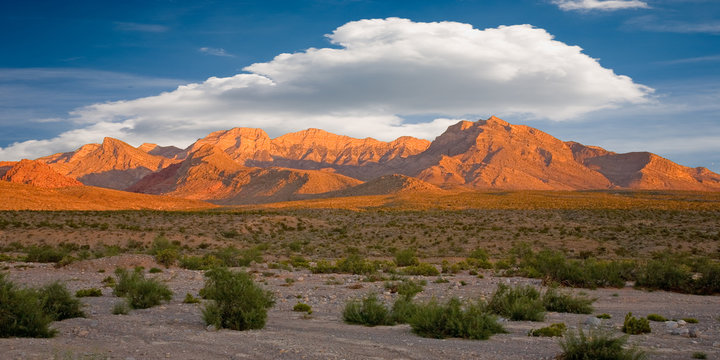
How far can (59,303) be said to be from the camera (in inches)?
468

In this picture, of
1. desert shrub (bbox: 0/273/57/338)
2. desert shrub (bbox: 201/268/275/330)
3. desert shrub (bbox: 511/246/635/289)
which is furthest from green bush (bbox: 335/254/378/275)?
desert shrub (bbox: 0/273/57/338)

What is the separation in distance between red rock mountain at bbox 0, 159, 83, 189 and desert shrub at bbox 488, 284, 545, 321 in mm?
177984

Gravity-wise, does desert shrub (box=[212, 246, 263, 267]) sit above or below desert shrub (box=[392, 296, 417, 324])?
below

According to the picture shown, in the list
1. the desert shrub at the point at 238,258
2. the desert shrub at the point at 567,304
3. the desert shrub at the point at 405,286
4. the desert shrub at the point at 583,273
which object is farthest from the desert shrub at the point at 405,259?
the desert shrub at the point at 567,304

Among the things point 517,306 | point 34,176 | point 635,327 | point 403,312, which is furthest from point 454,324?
point 34,176

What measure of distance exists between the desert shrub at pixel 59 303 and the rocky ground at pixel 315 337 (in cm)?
36

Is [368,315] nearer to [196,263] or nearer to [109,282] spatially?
[109,282]

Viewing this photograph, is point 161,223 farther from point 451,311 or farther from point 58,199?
point 58,199

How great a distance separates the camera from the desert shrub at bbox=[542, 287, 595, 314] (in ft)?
46.0

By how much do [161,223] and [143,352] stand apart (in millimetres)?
47712

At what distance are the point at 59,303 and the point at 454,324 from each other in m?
8.63

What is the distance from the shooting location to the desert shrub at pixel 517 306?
12.7m

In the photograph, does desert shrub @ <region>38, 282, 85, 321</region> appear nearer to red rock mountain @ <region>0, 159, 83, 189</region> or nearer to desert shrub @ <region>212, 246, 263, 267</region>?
desert shrub @ <region>212, 246, 263, 267</region>

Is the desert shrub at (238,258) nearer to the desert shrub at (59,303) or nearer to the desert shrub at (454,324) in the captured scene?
the desert shrub at (59,303)
